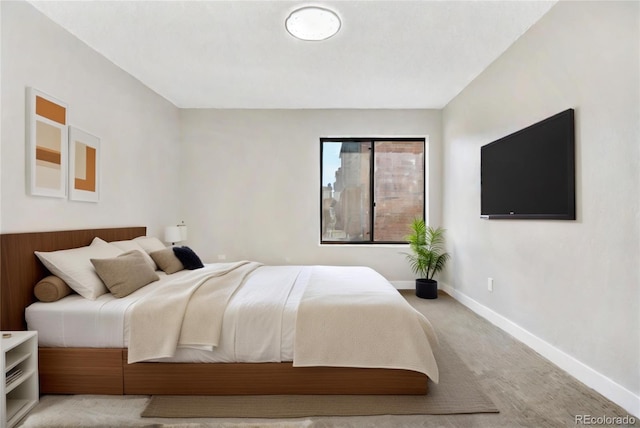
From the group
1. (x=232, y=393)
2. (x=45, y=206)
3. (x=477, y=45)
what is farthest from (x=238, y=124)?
(x=232, y=393)

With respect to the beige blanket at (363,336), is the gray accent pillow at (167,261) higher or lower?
higher

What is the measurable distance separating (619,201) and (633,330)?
0.75 meters

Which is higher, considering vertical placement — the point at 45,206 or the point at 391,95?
the point at 391,95

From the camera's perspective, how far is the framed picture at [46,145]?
7.30 ft

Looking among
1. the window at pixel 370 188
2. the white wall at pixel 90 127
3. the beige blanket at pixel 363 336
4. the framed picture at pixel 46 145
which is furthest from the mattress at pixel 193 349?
the window at pixel 370 188

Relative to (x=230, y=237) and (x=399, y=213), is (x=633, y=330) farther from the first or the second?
(x=230, y=237)

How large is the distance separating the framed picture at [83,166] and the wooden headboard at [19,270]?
0.45 meters

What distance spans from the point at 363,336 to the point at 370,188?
3.17m

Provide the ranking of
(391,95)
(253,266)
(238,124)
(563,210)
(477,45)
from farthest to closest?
(238,124), (391,95), (253,266), (477,45), (563,210)

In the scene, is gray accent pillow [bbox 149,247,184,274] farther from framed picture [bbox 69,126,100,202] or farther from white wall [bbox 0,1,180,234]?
framed picture [bbox 69,126,100,202]

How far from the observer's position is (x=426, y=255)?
13.9 ft

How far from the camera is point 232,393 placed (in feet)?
6.37

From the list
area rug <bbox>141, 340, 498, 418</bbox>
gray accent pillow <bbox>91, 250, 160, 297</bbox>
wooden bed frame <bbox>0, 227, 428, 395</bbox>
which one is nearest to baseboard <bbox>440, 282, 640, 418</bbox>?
area rug <bbox>141, 340, 498, 418</bbox>

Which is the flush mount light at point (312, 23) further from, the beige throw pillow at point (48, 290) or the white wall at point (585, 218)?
the beige throw pillow at point (48, 290)
